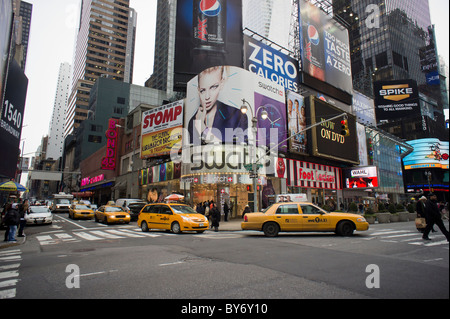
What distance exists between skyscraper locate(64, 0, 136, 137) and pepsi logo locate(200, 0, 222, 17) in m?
99.5

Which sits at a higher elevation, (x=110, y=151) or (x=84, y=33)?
(x=84, y=33)

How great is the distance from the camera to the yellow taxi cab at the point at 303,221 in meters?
12.0

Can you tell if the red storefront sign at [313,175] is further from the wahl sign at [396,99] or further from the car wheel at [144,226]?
the wahl sign at [396,99]

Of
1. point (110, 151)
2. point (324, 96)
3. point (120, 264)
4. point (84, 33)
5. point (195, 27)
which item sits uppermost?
point (84, 33)

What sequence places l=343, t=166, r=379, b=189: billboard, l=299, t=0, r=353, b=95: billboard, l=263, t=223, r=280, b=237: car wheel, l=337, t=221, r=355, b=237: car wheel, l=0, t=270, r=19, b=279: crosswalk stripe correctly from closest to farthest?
l=0, t=270, r=19, b=279: crosswalk stripe < l=337, t=221, r=355, b=237: car wheel < l=263, t=223, r=280, b=237: car wheel < l=343, t=166, r=379, b=189: billboard < l=299, t=0, r=353, b=95: billboard

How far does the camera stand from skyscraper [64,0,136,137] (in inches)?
4835

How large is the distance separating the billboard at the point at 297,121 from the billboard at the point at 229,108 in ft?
6.28

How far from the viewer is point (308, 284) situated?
4.67 metres

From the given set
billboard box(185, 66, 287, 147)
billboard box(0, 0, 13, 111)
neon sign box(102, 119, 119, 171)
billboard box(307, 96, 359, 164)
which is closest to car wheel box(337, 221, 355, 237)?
billboard box(185, 66, 287, 147)

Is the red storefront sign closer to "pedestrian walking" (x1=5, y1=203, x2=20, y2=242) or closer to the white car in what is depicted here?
the white car
